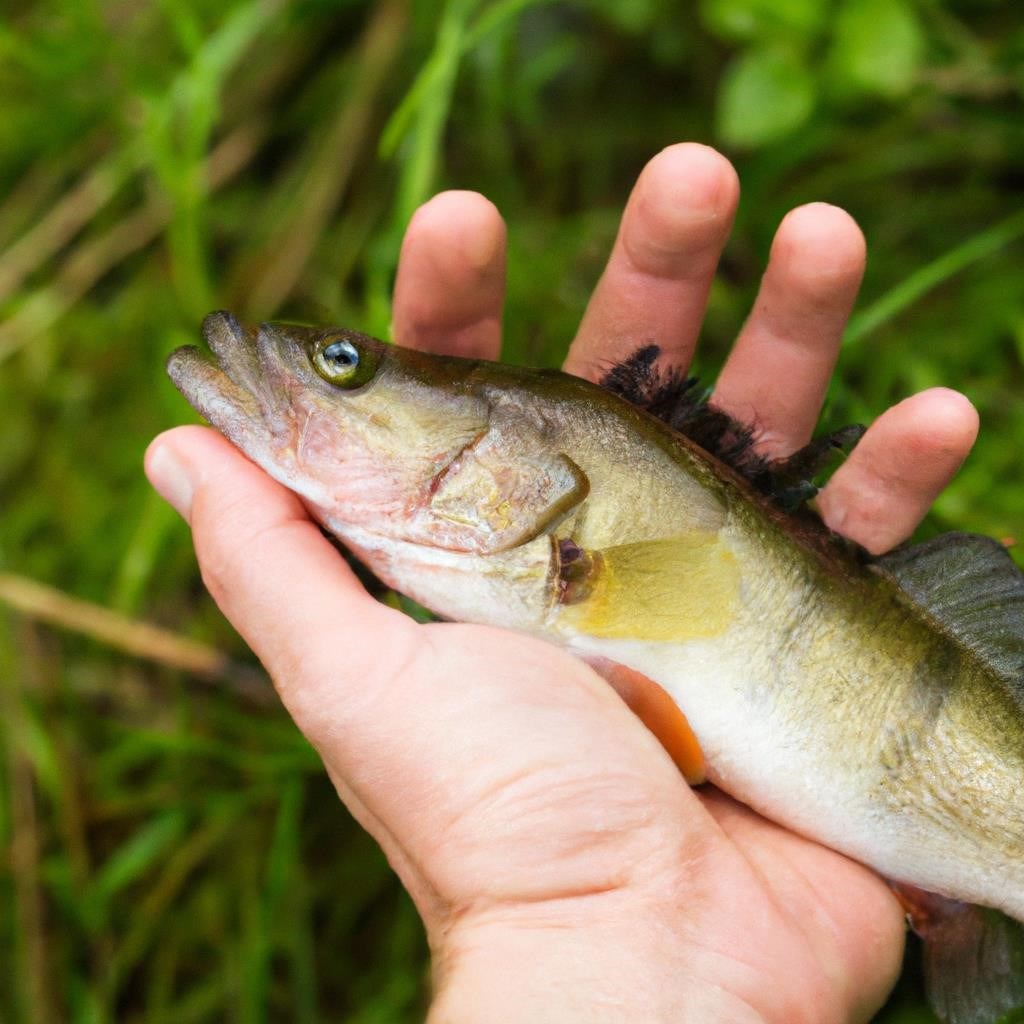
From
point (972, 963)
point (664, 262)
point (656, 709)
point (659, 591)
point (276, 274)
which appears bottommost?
point (972, 963)

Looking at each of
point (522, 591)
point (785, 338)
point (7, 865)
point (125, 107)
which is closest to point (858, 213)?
point (785, 338)

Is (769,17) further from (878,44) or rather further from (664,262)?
(664,262)

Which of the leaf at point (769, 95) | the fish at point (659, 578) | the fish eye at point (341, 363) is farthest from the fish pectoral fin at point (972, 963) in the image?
the leaf at point (769, 95)

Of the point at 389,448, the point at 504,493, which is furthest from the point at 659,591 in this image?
the point at 389,448

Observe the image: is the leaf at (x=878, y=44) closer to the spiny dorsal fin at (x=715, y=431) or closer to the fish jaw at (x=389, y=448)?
the spiny dorsal fin at (x=715, y=431)

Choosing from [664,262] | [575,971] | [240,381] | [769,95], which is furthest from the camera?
[769,95]

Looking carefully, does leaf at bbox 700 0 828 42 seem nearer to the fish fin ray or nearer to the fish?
the fish
